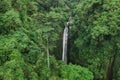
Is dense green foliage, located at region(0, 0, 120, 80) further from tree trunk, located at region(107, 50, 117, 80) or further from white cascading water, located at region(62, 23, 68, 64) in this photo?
white cascading water, located at region(62, 23, 68, 64)

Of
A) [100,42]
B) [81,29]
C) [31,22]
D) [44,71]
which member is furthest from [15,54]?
[81,29]

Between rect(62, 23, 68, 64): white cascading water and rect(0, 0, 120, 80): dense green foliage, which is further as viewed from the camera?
rect(62, 23, 68, 64): white cascading water

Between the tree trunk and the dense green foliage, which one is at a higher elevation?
the dense green foliage

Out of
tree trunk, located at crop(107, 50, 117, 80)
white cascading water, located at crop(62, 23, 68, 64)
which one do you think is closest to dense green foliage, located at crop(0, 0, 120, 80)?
tree trunk, located at crop(107, 50, 117, 80)


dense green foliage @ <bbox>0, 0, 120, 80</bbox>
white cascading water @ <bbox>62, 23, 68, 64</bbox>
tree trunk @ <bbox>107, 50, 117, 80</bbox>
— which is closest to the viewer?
dense green foliage @ <bbox>0, 0, 120, 80</bbox>

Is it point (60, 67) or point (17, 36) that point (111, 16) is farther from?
point (17, 36)

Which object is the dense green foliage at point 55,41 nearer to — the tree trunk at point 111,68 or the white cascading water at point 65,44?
the tree trunk at point 111,68

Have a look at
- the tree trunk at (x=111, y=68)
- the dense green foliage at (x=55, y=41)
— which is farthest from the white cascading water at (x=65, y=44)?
the tree trunk at (x=111, y=68)

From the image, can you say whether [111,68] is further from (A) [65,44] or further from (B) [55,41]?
(A) [65,44]
